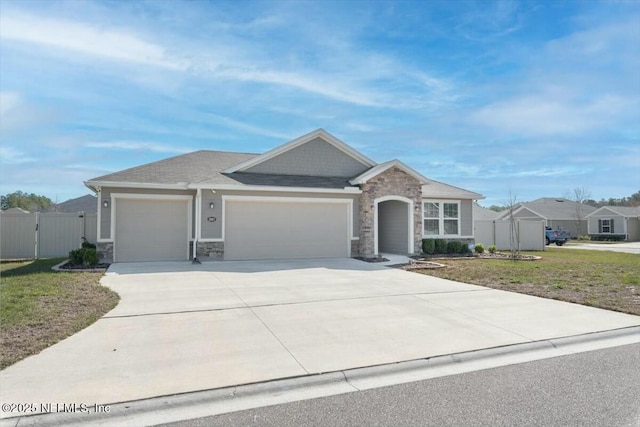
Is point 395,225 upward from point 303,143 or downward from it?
downward

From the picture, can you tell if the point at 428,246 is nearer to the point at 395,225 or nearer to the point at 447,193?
the point at 395,225

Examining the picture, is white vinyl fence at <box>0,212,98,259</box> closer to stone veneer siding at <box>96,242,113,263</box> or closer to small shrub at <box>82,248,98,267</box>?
stone veneer siding at <box>96,242,113,263</box>

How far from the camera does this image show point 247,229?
15.9m

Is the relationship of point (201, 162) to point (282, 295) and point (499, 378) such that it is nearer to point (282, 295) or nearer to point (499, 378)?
point (282, 295)

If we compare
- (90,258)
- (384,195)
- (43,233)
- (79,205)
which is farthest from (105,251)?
(79,205)

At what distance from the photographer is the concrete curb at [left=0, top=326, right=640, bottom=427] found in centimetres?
359

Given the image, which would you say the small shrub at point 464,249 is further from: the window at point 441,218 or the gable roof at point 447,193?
the gable roof at point 447,193

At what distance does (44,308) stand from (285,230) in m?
9.87

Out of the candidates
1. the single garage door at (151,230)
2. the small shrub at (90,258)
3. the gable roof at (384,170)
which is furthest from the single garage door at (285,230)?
the small shrub at (90,258)

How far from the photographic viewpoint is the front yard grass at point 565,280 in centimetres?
895

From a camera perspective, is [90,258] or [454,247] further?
[454,247]

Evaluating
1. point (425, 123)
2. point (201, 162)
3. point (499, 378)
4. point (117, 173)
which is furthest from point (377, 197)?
point (425, 123)

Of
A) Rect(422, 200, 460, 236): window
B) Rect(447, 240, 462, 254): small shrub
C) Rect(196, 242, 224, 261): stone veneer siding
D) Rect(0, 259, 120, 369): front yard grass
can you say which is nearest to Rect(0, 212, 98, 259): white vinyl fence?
Rect(196, 242, 224, 261): stone veneer siding

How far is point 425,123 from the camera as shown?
31.7 metres
